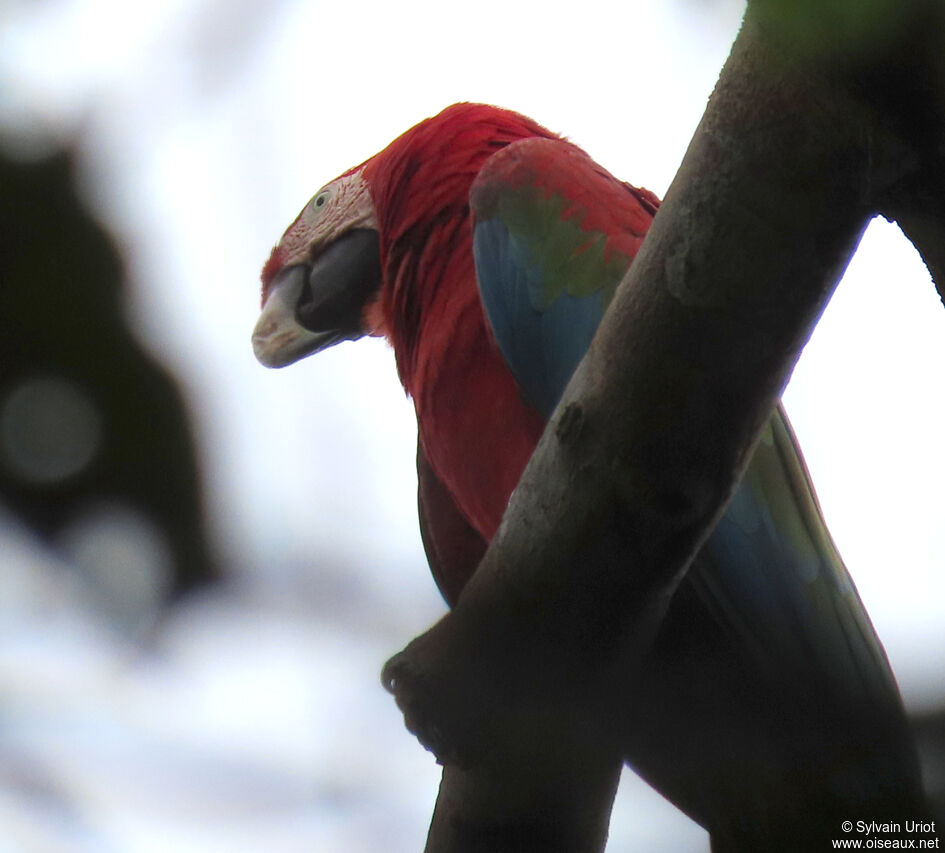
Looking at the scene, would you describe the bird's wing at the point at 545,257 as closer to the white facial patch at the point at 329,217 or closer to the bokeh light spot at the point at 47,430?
the white facial patch at the point at 329,217

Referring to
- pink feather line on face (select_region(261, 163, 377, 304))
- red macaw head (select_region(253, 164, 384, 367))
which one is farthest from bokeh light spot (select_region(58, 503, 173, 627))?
pink feather line on face (select_region(261, 163, 377, 304))

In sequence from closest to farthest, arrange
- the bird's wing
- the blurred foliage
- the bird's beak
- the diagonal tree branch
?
the blurred foliage < the diagonal tree branch < the bird's wing < the bird's beak

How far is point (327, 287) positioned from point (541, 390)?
107 centimetres

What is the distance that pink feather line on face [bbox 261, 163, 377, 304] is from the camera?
3.15m

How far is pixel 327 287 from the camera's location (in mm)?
3115

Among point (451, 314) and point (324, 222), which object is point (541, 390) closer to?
point (451, 314)

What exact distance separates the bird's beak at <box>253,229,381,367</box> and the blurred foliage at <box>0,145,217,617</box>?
2.37 meters

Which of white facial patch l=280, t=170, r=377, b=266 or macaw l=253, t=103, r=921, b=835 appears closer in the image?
macaw l=253, t=103, r=921, b=835

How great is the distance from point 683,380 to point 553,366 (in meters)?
0.80

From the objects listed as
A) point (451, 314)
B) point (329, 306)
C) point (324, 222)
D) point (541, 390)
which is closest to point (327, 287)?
point (329, 306)

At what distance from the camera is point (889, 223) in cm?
139

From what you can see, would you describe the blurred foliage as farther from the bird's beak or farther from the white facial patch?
the white facial patch

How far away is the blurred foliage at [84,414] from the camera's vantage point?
628 millimetres

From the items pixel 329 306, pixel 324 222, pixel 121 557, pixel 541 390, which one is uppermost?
pixel 324 222
